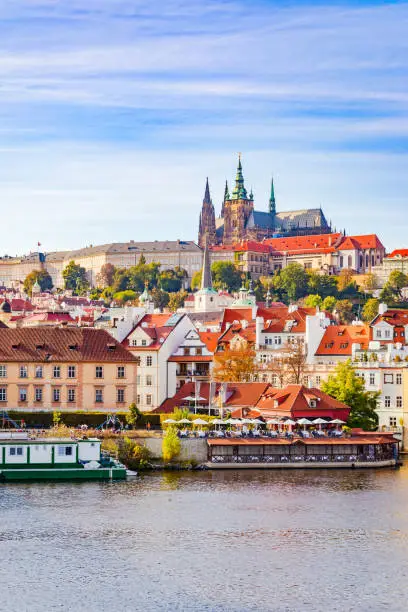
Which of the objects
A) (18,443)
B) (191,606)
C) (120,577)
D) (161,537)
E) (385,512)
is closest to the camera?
(191,606)

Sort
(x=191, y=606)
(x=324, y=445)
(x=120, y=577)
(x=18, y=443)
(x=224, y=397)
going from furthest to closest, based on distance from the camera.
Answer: (x=224, y=397), (x=324, y=445), (x=18, y=443), (x=120, y=577), (x=191, y=606)

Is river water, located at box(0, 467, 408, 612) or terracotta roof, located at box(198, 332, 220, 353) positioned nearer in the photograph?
river water, located at box(0, 467, 408, 612)

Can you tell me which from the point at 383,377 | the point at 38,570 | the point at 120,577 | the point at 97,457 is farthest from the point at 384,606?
the point at 383,377

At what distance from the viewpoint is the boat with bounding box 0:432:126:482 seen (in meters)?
70.1

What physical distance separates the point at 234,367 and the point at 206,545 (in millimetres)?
46515

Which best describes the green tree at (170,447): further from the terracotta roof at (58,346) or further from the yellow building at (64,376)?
the terracotta roof at (58,346)

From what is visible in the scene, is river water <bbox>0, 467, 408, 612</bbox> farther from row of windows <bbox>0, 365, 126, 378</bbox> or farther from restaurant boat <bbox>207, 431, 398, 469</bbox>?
row of windows <bbox>0, 365, 126, 378</bbox>

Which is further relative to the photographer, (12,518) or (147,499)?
(147,499)

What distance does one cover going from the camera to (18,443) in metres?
70.9

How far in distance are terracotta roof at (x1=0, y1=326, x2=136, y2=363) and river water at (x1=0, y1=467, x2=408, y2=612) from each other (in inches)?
741

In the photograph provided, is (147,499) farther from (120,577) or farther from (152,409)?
(152,409)

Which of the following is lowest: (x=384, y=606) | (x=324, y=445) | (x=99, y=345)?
(x=384, y=606)

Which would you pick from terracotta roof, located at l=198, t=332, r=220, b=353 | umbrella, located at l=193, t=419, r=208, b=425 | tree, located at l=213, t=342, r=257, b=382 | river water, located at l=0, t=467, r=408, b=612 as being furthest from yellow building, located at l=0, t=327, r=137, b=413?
terracotta roof, located at l=198, t=332, r=220, b=353

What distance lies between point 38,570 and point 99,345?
4147cm
